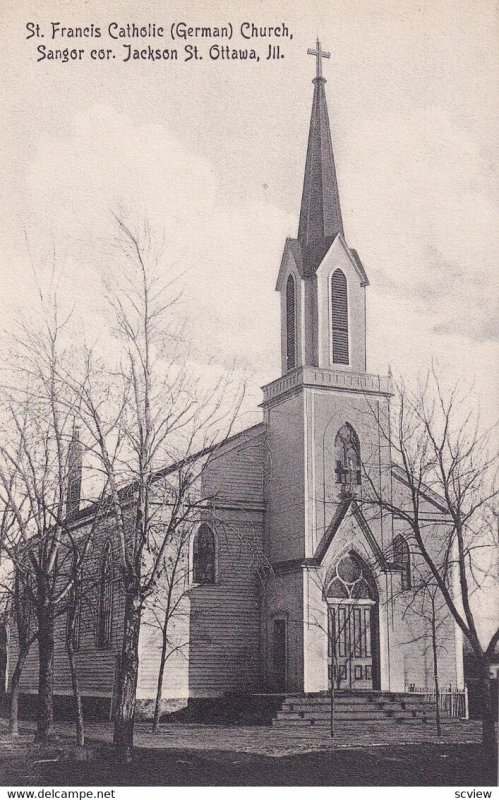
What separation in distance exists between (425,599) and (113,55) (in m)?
20.9

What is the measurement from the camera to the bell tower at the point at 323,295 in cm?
3278

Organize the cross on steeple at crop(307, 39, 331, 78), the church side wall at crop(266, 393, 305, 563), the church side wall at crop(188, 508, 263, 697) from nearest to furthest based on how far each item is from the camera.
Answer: the cross on steeple at crop(307, 39, 331, 78), the church side wall at crop(188, 508, 263, 697), the church side wall at crop(266, 393, 305, 563)

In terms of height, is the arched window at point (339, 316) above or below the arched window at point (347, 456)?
Result: above

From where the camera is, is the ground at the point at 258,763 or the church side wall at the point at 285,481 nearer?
the ground at the point at 258,763

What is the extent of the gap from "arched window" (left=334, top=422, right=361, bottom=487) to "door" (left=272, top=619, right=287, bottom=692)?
4907 mm

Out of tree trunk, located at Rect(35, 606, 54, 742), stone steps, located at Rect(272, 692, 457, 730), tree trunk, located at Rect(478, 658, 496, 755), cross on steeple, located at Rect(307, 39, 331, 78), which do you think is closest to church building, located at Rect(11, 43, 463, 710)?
stone steps, located at Rect(272, 692, 457, 730)

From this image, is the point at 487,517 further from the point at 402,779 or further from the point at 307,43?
the point at 307,43

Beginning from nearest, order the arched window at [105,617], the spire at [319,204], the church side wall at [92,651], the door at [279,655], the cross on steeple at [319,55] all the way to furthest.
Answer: the cross on steeple at [319,55] → the door at [279,655] → the church side wall at [92,651] → the spire at [319,204] → the arched window at [105,617]

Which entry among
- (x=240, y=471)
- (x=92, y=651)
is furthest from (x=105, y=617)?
(x=240, y=471)

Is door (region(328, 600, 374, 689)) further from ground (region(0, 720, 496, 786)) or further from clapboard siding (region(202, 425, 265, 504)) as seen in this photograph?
ground (region(0, 720, 496, 786))

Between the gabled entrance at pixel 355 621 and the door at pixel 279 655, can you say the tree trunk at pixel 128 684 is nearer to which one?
the gabled entrance at pixel 355 621

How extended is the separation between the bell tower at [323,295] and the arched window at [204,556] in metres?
6.00

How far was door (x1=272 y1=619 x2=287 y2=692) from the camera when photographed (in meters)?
31.1

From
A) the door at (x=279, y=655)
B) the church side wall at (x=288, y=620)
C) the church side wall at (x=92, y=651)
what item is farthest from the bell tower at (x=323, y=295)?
the church side wall at (x=92, y=651)
